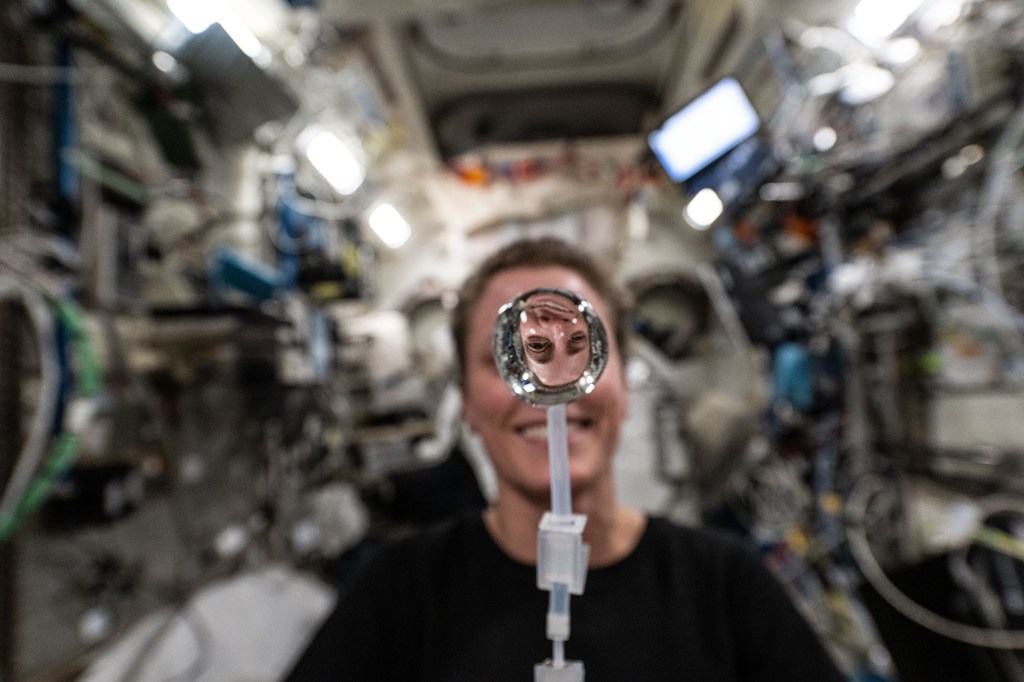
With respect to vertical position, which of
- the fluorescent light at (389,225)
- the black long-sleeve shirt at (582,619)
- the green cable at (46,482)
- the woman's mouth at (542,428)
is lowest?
the black long-sleeve shirt at (582,619)

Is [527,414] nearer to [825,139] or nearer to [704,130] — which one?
[704,130]

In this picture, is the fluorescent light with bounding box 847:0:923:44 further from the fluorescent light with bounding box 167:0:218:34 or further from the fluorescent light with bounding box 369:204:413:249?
the fluorescent light with bounding box 369:204:413:249

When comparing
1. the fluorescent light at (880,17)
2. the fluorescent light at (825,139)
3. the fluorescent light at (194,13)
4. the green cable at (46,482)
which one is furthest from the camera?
the fluorescent light at (825,139)

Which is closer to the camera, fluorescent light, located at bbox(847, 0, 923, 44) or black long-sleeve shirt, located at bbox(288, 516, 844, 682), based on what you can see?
black long-sleeve shirt, located at bbox(288, 516, 844, 682)

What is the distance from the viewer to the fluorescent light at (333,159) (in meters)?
2.35

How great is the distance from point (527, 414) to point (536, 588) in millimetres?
318

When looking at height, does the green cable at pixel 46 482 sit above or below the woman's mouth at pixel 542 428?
below

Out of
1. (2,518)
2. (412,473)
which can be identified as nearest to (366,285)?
(412,473)

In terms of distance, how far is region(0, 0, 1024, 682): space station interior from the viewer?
1236 millimetres

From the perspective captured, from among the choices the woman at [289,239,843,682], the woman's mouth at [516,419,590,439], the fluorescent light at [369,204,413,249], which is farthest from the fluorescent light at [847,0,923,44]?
the fluorescent light at [369,204,413,249]

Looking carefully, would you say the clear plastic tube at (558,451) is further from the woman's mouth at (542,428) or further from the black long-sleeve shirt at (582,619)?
the black long-sleeve shirt at (582,619)

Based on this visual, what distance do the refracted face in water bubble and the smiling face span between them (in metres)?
0.11

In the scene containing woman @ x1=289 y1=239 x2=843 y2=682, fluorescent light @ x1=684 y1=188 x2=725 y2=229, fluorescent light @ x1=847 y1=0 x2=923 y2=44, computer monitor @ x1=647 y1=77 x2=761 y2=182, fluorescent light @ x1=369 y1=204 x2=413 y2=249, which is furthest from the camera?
fluorescent light @ x1=369 y1=204 x2=413 y2=249

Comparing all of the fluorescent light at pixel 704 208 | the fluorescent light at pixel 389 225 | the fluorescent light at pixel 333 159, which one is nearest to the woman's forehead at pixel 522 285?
the fluorescent light at pixel 333 159
